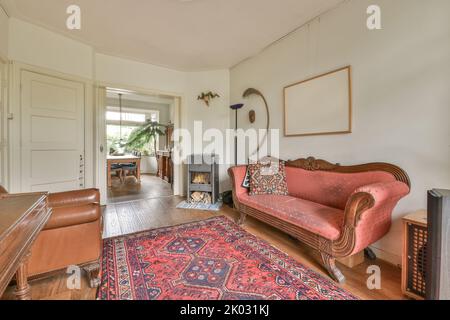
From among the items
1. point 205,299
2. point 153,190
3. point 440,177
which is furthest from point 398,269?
point 153,190

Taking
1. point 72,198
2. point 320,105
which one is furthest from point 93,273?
point 320,105

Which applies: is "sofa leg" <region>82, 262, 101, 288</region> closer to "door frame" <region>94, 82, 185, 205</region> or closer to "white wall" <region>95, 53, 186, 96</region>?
"door frame" <region>94, 82, 185, 205</region>

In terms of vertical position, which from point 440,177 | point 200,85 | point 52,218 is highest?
point 200,85

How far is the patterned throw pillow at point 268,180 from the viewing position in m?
2.49

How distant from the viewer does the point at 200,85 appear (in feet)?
13.1

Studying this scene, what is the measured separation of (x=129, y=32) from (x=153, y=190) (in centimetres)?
309

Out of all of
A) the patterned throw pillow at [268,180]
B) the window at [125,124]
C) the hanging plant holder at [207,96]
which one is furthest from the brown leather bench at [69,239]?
the window at [125,124]

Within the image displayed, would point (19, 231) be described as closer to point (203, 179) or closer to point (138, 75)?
point (203, 179)

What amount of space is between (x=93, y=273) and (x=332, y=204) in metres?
2.19

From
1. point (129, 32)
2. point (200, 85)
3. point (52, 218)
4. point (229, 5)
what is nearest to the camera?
point (52, 218)

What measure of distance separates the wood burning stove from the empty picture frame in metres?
1.42

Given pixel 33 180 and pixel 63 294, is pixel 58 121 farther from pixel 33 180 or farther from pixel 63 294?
pixel 63 294

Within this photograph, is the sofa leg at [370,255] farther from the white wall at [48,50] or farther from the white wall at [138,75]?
the white wall at [48,50]

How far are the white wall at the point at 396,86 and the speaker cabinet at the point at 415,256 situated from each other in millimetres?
463
